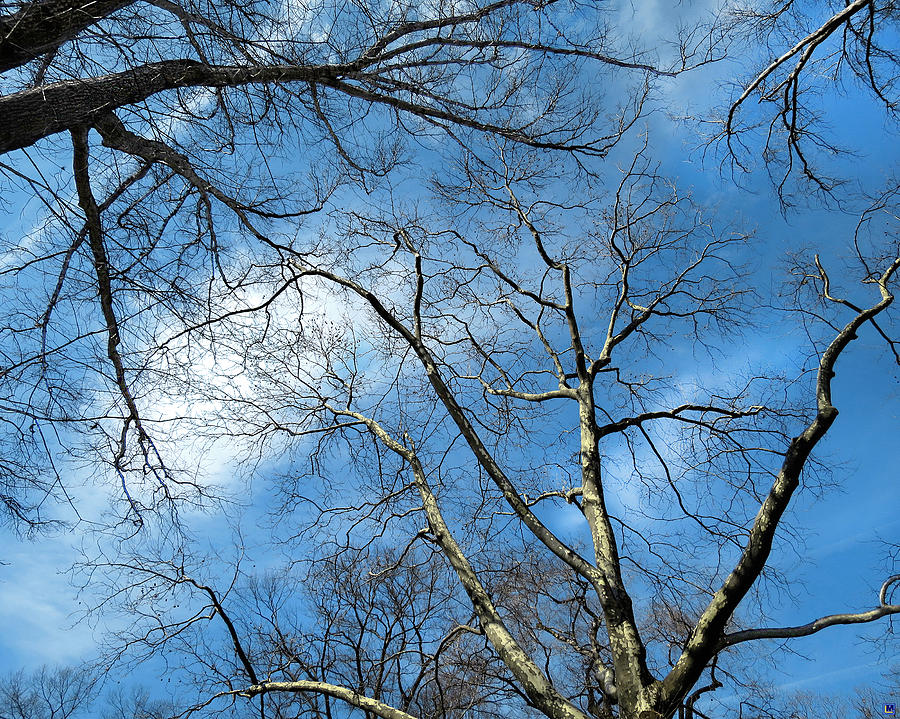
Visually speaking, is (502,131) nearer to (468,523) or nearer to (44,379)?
(468,523)

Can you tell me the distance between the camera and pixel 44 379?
530cm

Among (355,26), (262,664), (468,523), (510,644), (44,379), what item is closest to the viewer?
(355,26)

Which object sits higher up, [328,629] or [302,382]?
[302,382]

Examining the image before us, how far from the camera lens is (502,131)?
23.3 feet

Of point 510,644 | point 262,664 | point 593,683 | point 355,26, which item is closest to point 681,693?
point 510,644

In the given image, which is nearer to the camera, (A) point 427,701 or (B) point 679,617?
(B) point 679,617

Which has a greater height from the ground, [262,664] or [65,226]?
[65,226]

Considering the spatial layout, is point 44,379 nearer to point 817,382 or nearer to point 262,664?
point 262,664

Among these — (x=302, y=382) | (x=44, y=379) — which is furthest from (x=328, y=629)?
(x=44, y=379)

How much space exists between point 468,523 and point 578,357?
Answer: 7.55 feet

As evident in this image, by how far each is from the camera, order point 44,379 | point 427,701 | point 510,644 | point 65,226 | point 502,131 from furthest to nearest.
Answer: point 427,701
point 502,131
point 510,644
point 44,379
point 65,226

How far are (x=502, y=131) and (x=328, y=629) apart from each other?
6.39 m

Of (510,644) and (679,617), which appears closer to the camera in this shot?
(510,644)

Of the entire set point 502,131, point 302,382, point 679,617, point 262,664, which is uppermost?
point 502,131
